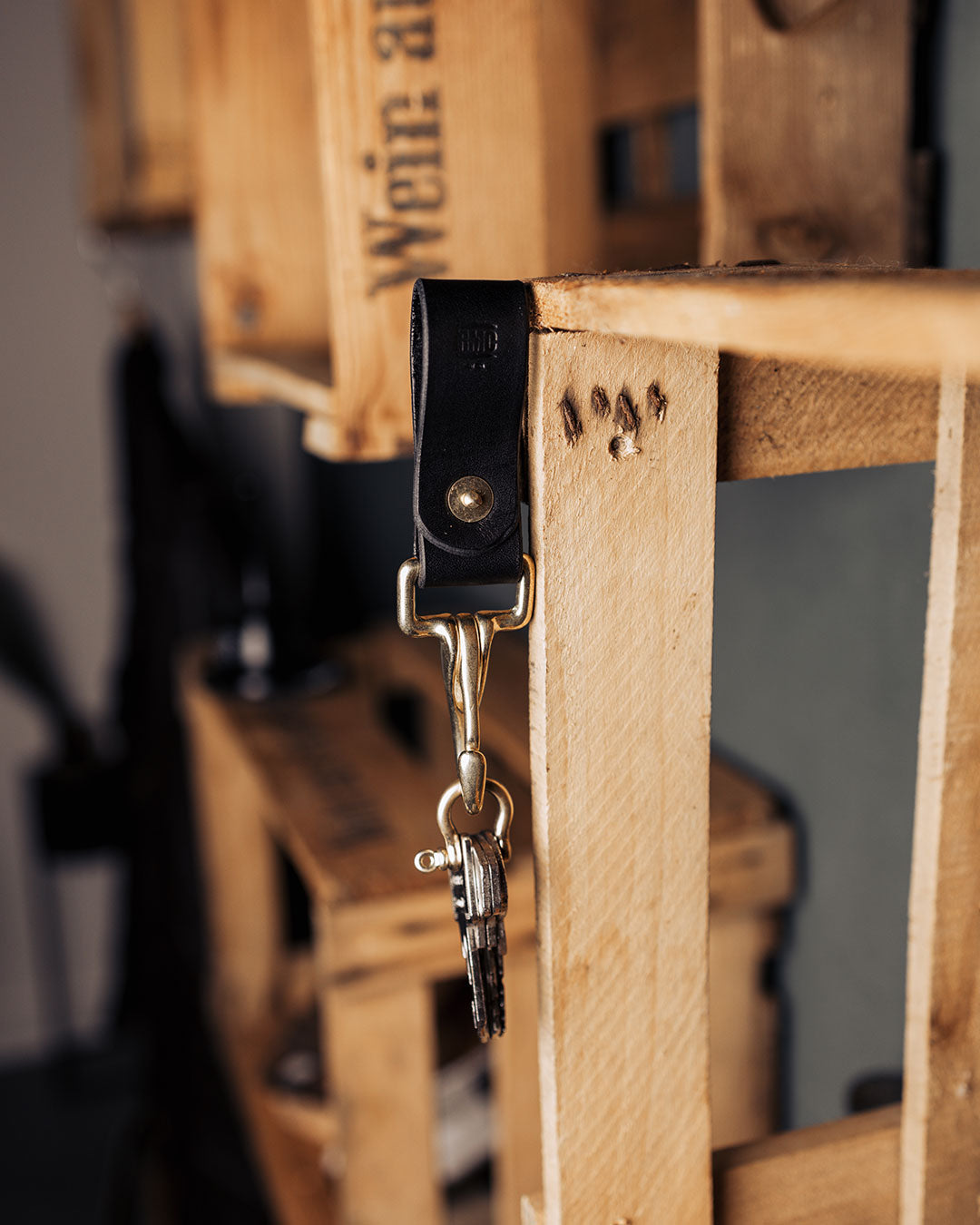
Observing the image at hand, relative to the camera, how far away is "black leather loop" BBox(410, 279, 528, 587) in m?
0.48

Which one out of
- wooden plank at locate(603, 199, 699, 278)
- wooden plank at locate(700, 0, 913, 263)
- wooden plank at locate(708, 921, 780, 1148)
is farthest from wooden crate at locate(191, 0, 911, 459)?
wooden plank at locate(708, 921, 780, 1148)

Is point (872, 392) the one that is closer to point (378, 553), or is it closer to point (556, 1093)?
point (556, 1093)

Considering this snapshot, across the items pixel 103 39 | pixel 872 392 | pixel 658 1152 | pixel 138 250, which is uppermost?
pixel 103 39

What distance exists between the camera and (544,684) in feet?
1.71

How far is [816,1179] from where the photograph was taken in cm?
62

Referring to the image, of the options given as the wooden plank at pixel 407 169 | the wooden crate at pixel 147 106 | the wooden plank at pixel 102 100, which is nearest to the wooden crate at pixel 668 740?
the wooden plank at pixel 407 169

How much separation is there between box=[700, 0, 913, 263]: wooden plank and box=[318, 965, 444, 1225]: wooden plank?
0.67m

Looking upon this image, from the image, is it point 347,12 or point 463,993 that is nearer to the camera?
point 347,12

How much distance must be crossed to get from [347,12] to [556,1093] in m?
0.66

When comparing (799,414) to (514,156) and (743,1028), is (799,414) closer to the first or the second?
(514,156)

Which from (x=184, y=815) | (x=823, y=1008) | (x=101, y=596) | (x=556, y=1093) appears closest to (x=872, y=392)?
(x=556, y=1093)

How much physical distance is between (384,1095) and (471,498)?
0.76m

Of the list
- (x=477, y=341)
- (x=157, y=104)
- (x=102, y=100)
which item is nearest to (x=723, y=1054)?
(x=477, y=341)

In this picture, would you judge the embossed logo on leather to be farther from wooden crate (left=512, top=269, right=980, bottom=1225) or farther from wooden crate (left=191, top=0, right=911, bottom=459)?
wooden crate (left=191, top=0, right=911, bottom=459)
